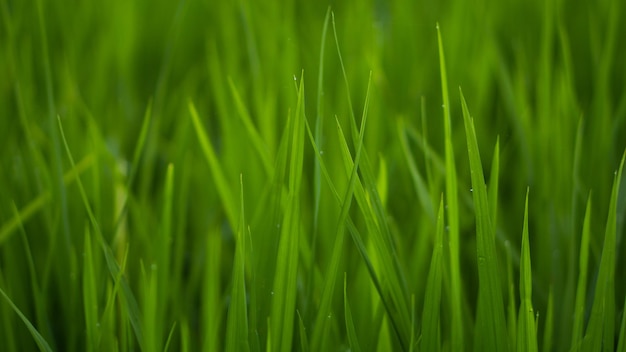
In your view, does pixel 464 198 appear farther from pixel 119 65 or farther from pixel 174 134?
pixel 119 65

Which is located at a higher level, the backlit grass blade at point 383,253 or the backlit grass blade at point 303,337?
the backlit grass blade at point 383,253

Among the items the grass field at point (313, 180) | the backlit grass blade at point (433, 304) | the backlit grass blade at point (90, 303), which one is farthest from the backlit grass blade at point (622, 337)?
the backlit grass blade at point (90, 303)

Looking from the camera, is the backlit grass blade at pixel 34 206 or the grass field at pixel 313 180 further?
the backlit grass blade at pixel 34 206

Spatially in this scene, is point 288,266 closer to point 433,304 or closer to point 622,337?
point 433,304

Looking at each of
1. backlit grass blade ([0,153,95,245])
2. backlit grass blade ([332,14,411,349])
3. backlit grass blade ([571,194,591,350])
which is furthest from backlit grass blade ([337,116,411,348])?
backlit grass blade ([0,153,95,245])

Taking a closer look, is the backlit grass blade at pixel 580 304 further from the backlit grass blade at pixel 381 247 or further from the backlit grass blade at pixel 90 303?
the backlit grass blade at pixel 90 303

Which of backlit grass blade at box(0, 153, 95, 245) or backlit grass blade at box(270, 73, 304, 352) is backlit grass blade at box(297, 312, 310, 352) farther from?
backlit grass blade at box(0, 153, 95, 245)

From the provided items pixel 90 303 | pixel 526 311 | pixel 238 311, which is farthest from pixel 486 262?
pixel 90 303
